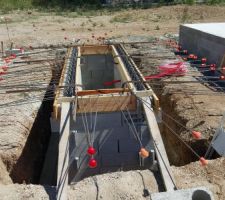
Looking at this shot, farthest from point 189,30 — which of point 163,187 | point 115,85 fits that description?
point 163,187

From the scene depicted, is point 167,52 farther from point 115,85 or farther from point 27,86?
point 27,86

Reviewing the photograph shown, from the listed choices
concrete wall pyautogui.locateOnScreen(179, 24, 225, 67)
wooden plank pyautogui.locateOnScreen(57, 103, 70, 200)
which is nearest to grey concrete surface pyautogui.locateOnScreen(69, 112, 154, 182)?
wooden plank pyautogui.locateOnScreen(57, 103, 70, 200)

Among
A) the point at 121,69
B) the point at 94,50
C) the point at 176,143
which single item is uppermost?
the point at 94,50

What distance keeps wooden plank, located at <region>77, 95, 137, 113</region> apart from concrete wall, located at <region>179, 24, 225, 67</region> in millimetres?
4309

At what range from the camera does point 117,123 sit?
7.75 metres

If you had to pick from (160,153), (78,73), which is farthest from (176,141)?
(78,73)

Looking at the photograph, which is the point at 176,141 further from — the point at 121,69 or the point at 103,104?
the point at 121,69

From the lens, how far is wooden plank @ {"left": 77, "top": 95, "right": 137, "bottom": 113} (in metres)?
7.61

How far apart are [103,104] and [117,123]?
55 cm

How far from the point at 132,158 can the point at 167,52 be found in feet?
22.0

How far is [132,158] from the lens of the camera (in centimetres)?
772

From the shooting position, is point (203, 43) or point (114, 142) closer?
point (114, 142)

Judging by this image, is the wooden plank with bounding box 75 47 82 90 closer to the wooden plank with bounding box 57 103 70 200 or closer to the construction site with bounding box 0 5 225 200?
the construction site with bounding box 0 5 225 200

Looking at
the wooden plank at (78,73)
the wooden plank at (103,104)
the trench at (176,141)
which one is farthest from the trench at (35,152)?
the trench at (176,141)
